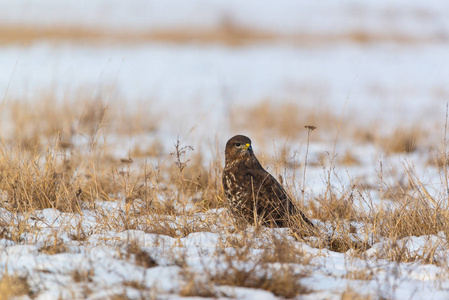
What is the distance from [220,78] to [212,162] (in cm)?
1069

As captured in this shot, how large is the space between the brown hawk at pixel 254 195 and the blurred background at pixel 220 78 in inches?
34.0

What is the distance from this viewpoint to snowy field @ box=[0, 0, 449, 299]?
3045mm

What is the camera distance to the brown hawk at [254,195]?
419 centimetres

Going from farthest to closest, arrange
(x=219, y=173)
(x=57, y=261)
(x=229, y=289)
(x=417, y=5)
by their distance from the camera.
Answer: (x=417, y=5)
(x=219, y=173)
(x=57, y=261)
(x=229, y=289)

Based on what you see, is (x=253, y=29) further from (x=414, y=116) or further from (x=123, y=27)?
(x=414, y=116)

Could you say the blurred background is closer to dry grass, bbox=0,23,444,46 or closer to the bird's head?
dry grass, bbox=0,23,444,46

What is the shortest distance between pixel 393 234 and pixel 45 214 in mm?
2769

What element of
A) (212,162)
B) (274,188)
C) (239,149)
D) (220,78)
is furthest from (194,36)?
(274,188)

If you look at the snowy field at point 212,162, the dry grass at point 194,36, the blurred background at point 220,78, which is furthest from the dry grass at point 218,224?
the dry grass at point 194,36

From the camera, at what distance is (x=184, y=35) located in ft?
74.2

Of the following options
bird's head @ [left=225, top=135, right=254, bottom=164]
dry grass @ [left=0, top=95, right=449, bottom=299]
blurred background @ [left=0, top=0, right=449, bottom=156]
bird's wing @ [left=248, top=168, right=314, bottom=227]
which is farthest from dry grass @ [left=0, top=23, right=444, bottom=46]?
bird's wing @ [left=248, top=168, right=314, bottom=227]

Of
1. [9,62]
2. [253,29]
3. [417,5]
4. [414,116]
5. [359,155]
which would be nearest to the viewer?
[359,155]

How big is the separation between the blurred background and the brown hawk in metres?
0.86

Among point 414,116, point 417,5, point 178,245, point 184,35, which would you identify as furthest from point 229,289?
point 417,5
